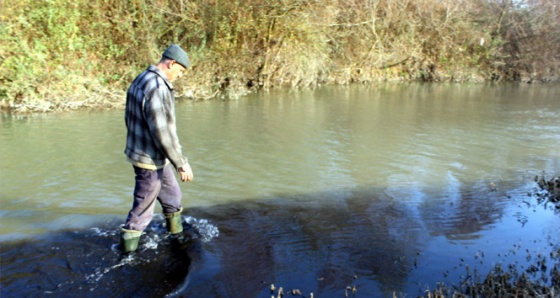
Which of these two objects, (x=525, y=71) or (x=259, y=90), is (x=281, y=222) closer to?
(x=259, y=90)

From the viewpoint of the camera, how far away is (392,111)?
15.1 metres

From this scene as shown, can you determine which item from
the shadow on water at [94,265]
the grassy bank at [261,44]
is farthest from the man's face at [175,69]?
the grassy bank at [261,44]

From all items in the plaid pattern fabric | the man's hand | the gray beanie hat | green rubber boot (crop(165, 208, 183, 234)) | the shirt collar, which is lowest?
green rubber boot (crop(165, 208, 183, 234))

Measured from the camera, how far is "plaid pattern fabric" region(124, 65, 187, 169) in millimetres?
4125

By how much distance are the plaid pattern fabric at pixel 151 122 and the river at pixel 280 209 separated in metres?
1.05

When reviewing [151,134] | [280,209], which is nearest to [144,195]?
[151,134]

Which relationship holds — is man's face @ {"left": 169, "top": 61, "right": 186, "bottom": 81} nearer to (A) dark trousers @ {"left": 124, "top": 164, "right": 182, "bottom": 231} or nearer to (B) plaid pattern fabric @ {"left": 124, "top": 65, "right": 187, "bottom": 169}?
(B) plaid pattern fabric @ {"left": 124, "top": 65, "right": 187, "bottom": 169}

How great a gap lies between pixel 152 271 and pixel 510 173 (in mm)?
6593

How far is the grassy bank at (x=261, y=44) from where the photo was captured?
12.8m

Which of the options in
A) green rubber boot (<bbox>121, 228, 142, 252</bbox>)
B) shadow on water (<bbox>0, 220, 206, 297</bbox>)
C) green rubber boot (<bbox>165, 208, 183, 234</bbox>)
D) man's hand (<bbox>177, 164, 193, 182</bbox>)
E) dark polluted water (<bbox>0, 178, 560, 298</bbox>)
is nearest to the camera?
shadow on water (<bbox>0, 220, 206, 297</bbox>)

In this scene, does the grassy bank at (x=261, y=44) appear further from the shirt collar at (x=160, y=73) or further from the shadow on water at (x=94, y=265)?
the shirt collar at (x=160, y=73)

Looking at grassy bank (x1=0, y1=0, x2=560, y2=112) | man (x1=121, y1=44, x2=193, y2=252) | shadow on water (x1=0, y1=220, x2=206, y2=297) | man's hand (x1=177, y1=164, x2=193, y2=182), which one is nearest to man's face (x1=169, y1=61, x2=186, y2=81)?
man (x1=121, y1=44, x2=193, y2=252)

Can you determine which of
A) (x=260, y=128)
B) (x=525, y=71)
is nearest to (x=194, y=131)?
(x=260, y=128)

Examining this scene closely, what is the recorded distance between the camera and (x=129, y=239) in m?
4.49
